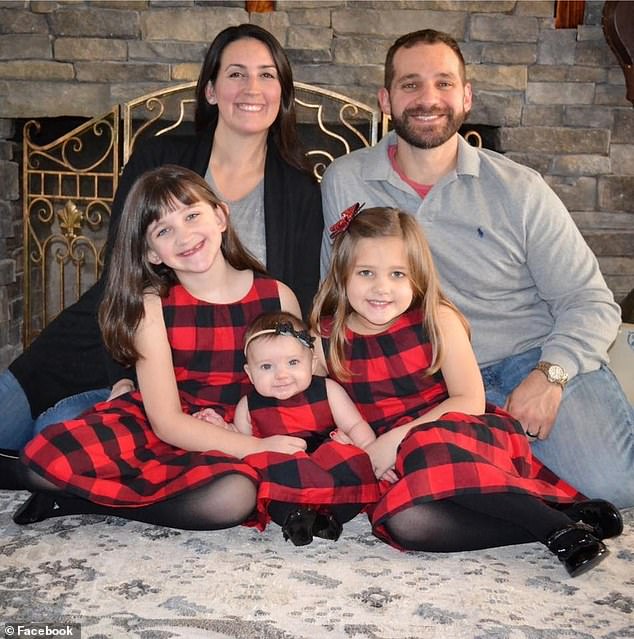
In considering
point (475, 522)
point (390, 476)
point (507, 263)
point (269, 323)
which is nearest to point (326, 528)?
point (390, 476)

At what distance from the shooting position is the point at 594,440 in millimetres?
1822

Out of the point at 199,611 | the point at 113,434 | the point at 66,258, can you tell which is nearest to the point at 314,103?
the point at 66,258

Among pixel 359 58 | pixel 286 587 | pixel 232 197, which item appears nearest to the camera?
pixel 286 587

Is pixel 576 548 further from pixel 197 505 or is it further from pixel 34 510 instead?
pixel 34 510

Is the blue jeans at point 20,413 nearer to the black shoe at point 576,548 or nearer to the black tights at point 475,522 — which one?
the black tights at point 475,522

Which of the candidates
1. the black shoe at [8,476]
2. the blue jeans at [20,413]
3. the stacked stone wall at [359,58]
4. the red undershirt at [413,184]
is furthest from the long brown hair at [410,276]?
the stacked stone wall at [359,58]

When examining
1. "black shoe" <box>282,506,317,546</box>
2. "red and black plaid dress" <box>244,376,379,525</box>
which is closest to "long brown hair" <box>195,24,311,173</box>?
"red and black plaid dress" <box>244,376,379,525</box>

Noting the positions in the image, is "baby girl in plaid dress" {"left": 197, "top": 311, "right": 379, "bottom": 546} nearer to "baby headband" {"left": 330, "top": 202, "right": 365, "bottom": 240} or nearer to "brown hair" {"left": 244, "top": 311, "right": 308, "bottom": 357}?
"brown hair" {"left": 244, "top": 311, "right": 308, "bottom": 357}

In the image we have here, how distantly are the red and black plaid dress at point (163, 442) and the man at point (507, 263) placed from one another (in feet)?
1.29

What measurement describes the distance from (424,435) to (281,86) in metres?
0.94

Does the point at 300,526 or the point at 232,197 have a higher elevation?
the point at 232,197

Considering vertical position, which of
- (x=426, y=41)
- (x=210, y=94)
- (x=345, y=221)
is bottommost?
(x=345, y=221)

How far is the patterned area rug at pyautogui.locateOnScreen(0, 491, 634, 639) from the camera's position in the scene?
4.29 ft

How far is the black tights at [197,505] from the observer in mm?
1591
